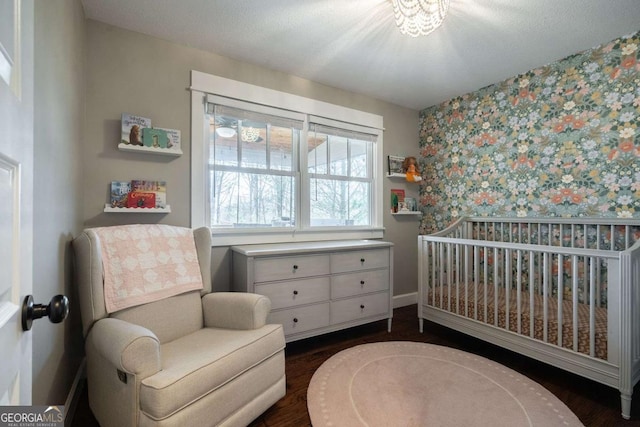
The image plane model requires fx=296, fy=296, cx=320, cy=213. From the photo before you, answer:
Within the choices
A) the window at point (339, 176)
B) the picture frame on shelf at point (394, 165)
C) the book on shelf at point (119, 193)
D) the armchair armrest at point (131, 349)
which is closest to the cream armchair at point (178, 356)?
the armchair armrest at point (131, 349)

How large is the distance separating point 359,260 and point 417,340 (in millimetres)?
828

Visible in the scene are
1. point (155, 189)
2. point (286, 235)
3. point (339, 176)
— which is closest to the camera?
point (155, 189)

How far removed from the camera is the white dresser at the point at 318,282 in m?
2.12

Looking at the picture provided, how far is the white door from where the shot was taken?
0.50m

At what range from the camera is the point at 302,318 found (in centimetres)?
225

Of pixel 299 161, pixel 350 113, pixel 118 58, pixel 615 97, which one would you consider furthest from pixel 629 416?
pixel 118 58

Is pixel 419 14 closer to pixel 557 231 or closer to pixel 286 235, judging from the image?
pixel 286 235

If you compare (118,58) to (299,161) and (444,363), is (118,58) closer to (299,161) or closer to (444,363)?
(299,161)

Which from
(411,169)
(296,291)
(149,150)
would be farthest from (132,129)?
(411,169)

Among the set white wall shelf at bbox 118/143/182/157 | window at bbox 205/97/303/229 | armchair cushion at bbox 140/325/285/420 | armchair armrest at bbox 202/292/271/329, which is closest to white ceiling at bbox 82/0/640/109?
window at bbox 205/97/303/229

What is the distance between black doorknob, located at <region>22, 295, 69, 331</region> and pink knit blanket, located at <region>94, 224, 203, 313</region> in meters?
1.04

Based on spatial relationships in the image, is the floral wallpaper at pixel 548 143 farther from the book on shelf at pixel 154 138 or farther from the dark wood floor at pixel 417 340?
the book on shelf at pixel 154 138

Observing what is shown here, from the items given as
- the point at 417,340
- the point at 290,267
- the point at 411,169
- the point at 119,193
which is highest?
the point at 411,169

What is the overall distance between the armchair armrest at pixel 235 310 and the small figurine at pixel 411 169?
7.51ft
